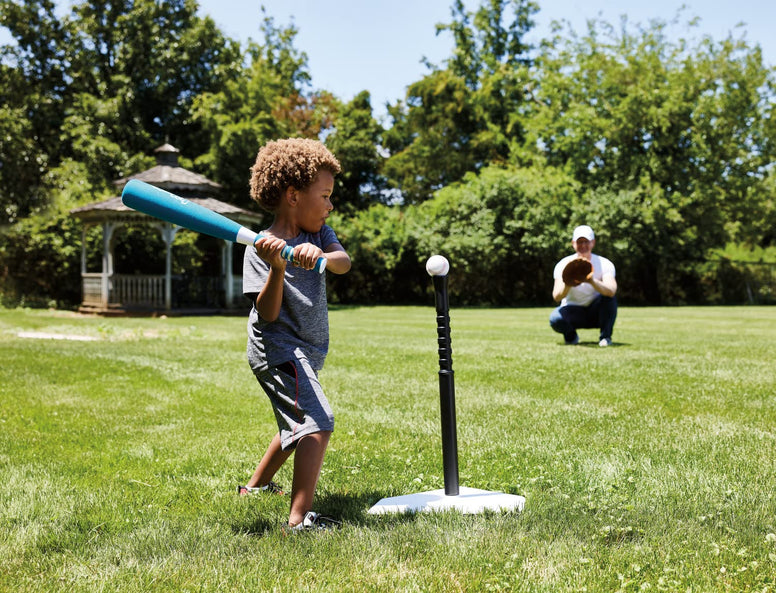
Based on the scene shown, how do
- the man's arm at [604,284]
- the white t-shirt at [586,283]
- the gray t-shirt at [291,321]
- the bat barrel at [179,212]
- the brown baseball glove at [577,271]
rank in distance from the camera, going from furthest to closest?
the white t-shirt at [586,283]
the man's arm at [604,284]
the brown baseball glove at [577,271]
the gray t-shirt at [291,321]
the bat barrel at [179,212]

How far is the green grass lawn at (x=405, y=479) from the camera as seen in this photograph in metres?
2.57

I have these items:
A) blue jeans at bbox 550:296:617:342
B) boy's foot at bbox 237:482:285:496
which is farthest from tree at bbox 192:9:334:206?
boy's foot at bbox 237:482:285:496

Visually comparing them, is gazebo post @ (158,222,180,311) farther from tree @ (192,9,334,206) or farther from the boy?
the boy

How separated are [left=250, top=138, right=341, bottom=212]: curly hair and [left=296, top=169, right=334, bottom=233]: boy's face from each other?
0.03 meters

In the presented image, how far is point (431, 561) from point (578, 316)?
8645mm

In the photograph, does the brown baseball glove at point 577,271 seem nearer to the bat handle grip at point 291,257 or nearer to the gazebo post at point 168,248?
the bat handle grip at point 291,257

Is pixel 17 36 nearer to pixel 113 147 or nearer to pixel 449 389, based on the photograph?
pixel 113 147

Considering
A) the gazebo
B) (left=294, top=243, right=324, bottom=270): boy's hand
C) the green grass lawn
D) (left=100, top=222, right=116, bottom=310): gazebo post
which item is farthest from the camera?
(left=100, top=222, right=116, bottom=310): gazebo post

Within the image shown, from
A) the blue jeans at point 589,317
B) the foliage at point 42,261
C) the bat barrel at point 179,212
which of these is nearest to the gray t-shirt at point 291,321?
the bat barrel at point 179,212

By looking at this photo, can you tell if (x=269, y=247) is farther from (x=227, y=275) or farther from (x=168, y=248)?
(x=227, y=275)

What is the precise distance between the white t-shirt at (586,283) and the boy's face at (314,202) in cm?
690

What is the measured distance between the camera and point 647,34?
115 feet

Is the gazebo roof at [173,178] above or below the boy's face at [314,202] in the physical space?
above

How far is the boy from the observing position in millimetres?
3059
